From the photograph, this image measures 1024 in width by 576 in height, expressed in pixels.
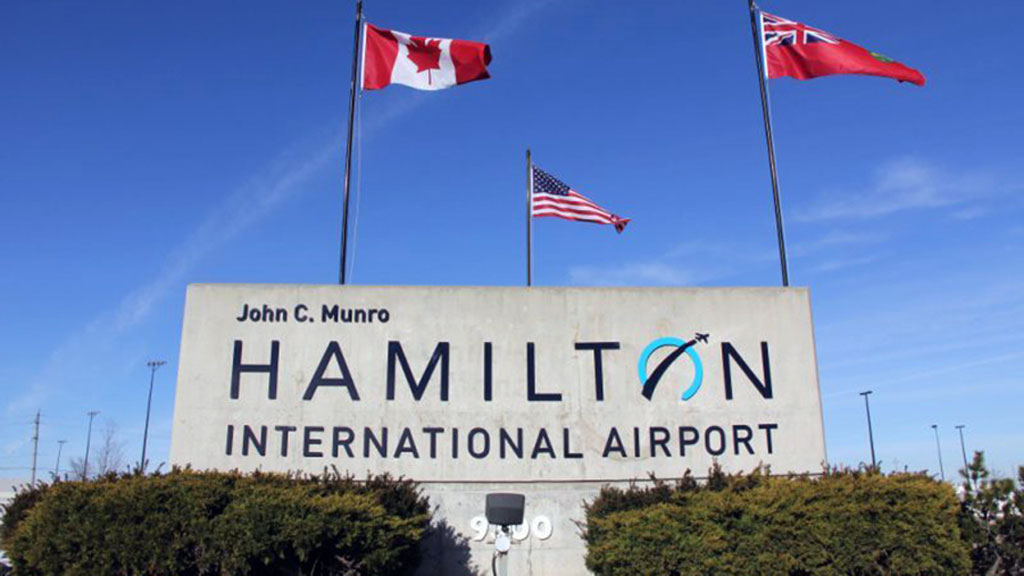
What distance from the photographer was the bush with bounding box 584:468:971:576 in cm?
999

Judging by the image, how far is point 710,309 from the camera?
45.9 ft

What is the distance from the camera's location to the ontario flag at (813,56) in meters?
15.3

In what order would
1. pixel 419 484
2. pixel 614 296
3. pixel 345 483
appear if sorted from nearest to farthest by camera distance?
pixel 345 483
pixel 419 484
pixel 614 296

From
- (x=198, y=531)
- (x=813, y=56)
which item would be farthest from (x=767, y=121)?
(x=198, y=531)

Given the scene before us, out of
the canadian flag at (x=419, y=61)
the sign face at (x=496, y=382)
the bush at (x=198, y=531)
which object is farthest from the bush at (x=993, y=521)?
the canadian flag at (x=419, y=61)

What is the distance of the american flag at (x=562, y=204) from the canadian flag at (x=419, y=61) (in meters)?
3.09

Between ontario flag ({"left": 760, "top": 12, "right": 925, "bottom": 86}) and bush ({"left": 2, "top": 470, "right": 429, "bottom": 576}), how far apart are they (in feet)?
Answer: 35.9

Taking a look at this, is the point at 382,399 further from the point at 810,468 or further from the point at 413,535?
the point at 810,468

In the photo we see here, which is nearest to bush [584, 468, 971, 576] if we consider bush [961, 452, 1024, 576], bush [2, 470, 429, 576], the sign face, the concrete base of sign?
bush [961, 452, 1024, 576]

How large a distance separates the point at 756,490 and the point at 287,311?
7.52m

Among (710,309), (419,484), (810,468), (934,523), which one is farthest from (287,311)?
(934,523)

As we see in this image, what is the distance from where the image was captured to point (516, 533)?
12.7 m

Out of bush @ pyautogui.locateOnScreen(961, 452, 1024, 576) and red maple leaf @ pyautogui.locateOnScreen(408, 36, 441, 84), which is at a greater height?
red maple leaf @ pyautogui.locateOnScreen(408, 36, 441, 84)

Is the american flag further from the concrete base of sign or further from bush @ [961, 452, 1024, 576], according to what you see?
bush @ [961, 452, 1024, 576]
